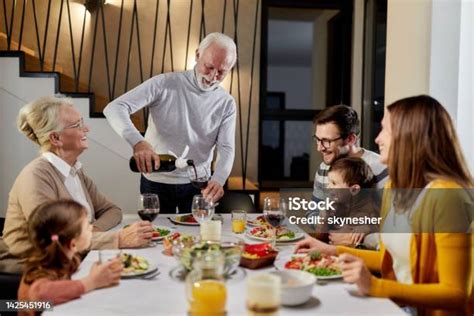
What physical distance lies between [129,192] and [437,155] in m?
3.20

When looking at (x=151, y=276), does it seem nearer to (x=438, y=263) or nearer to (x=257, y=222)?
(x=438, y=263)

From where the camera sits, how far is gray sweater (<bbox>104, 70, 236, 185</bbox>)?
280cm

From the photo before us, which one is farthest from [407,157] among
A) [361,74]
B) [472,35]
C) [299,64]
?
[299,64]

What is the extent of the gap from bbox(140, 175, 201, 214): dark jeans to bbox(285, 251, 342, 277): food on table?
1.33 metres

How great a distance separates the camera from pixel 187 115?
2.85m

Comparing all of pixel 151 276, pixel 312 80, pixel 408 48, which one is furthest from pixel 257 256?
pixel 312 80

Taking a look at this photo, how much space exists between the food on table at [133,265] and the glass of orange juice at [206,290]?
1.16 ft

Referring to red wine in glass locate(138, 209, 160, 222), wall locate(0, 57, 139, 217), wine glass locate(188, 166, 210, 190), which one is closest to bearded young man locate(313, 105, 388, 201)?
wine glass locate(188, 166, 210, 190)

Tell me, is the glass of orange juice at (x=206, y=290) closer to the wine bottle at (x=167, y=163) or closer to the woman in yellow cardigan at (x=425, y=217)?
the woman in yellow cardigan at (x=425, y=217)

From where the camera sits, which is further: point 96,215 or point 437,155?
point 96,215

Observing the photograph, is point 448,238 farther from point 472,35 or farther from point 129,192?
point 129,192

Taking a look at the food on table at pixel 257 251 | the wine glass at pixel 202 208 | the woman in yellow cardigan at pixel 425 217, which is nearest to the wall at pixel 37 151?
the wine glass at pixel 202 208

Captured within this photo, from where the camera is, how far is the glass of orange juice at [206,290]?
1.07 metres

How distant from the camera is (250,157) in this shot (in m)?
5.96
